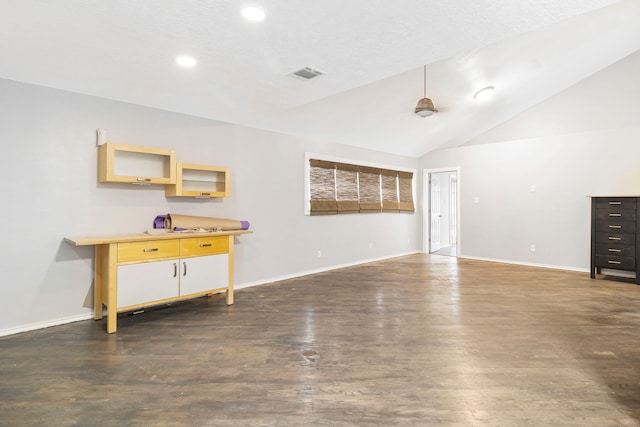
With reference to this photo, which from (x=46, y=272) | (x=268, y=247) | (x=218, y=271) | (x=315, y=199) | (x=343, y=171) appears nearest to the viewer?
(x=46, y=272)

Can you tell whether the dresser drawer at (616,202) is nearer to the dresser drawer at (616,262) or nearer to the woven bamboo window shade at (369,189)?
the dresser drawer at (616,262)

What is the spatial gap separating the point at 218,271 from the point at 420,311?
2261 millimetres

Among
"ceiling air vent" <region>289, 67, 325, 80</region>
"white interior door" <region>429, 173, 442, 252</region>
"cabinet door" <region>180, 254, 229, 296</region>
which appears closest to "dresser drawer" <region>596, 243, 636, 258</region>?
"white interior door" <region>429, 173, 442, 252</region>

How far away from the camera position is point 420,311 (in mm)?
3545

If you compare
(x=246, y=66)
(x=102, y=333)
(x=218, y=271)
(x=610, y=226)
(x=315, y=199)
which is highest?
(x=246, y=66)

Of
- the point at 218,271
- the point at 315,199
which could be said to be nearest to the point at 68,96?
the point at 218,271

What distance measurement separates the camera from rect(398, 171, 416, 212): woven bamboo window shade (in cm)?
730

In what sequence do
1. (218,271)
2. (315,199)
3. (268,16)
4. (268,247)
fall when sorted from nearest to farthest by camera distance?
(268,16)
(218,271)
(268,247)
(315,199)

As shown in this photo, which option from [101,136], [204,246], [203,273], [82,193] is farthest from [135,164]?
[203,273]

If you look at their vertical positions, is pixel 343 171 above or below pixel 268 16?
below

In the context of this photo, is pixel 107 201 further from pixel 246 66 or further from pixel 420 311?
pixel 420 311

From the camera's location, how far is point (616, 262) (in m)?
4.91

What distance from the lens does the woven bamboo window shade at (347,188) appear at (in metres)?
5.93

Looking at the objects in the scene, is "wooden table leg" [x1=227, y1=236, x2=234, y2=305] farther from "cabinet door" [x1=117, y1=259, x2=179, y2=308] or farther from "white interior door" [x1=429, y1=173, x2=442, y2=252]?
"white interior door" [x1=429, y1=173, x2=442, y2=252]
